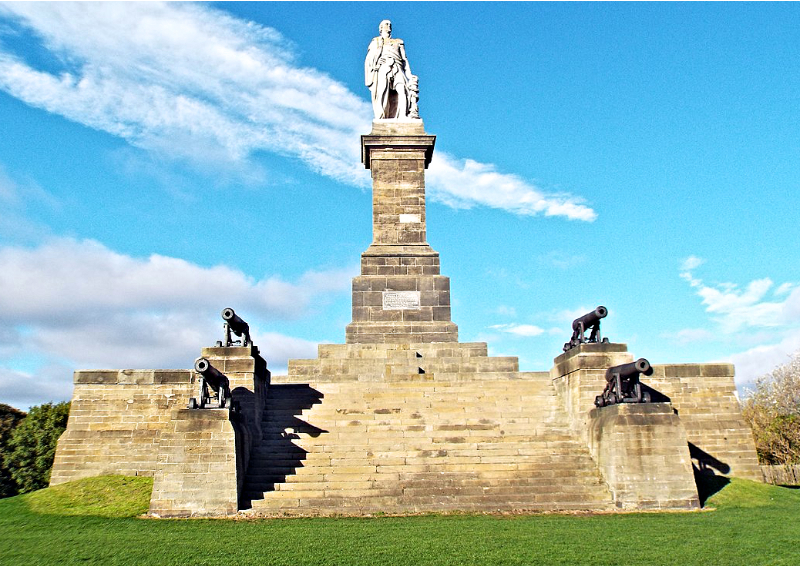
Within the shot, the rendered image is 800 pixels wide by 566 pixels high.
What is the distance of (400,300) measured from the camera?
932 inches

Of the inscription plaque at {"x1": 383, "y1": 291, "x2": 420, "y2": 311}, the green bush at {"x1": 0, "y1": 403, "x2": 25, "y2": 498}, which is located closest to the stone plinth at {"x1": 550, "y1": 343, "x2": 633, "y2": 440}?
the inscription plaque at {"x1": 383, "y1": 291, "x2": 420, "y2": 311}

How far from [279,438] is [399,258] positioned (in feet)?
30.6

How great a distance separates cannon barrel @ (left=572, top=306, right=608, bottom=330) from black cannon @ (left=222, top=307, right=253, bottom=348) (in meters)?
8.84

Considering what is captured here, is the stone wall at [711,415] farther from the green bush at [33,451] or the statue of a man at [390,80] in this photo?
the green bush at [33,451]

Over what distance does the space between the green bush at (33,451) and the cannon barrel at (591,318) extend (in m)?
17.8

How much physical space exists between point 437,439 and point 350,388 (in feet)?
11.0

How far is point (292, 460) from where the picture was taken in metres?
15.8

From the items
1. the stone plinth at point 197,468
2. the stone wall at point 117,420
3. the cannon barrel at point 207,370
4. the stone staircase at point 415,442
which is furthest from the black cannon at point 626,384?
the stone wall at point 117,420

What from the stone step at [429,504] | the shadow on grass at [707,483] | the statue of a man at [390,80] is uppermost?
the statue of a man at [390,80]

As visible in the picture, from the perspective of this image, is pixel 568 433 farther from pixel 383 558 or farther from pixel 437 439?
pixel 383 558

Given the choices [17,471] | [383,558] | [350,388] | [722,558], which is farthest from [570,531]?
[17,471]

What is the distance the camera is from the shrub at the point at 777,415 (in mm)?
28312

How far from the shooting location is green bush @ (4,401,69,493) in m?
23.2

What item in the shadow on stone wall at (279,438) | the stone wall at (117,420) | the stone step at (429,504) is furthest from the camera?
the stone wall at (117,420)
